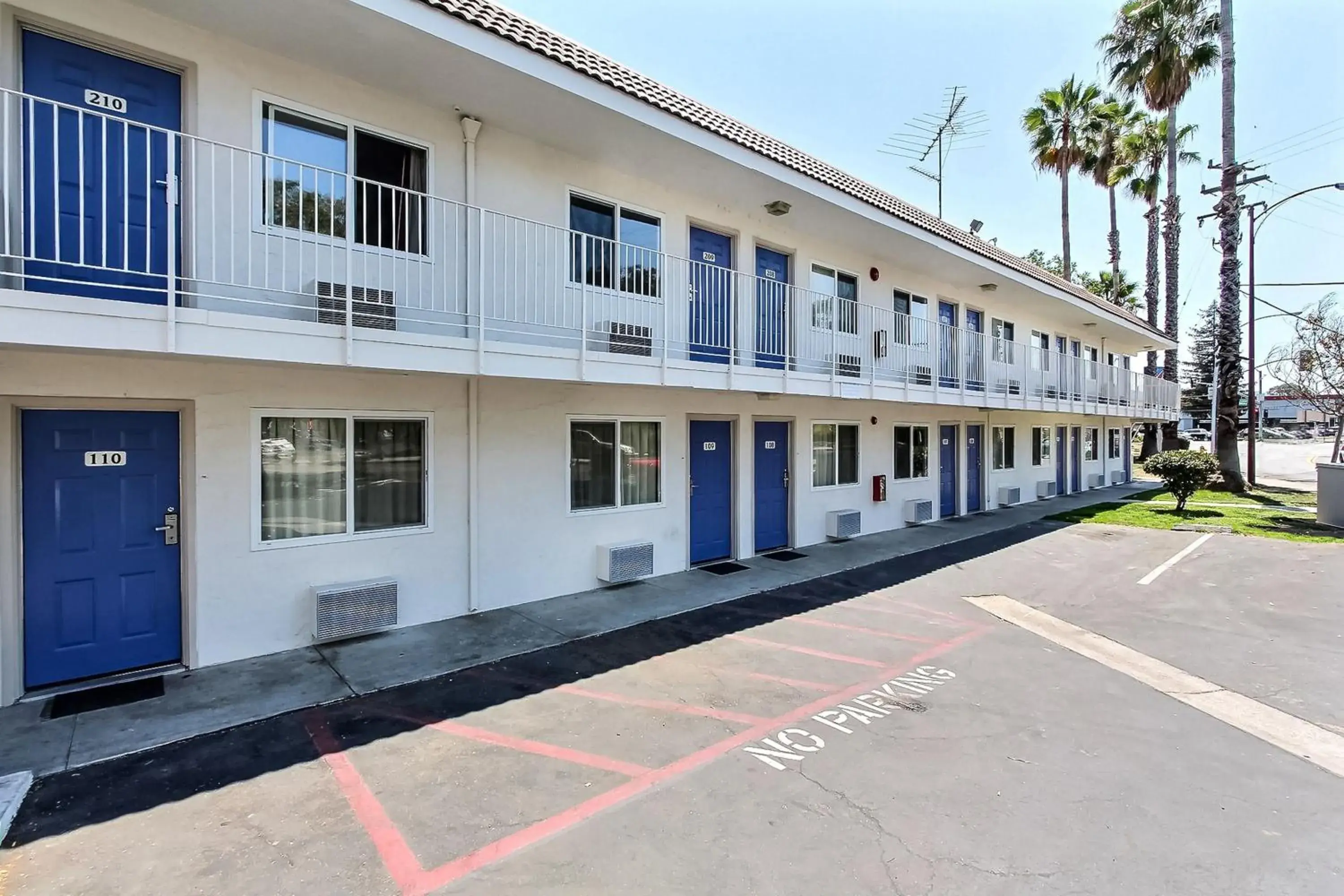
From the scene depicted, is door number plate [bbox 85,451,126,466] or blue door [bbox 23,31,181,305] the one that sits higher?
blue door [bbox 23,31,181,305]

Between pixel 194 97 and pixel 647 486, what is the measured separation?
21.3ft

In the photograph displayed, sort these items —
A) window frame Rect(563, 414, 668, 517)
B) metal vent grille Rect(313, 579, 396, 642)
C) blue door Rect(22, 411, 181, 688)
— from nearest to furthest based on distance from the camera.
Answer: blue door Rect(22, 411, 181, 688), metal vent grille Rect(313, 579, 396, 642), window frame Rect(563, 414, 668, 517)

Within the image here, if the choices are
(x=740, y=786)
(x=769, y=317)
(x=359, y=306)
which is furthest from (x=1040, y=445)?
(x=359, y=306)

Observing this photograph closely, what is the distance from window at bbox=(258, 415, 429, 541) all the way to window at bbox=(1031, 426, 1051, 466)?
61.2ft

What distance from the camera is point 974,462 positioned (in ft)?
54.3

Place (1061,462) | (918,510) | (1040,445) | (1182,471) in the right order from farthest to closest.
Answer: (1061,462) → (1040,445) → (1182,471) → (918,510)

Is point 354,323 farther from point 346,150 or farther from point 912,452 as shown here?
point 912,452

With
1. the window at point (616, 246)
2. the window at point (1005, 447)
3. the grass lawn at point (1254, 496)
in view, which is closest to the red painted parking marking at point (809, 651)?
the window at point (616, 246)

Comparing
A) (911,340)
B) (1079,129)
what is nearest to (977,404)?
(911,340)

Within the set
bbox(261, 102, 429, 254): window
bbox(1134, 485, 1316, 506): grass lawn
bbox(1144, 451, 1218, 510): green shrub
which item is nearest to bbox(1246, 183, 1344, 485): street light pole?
bbox(1134, 485, 1316, 506): grass lawn

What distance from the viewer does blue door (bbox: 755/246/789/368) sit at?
997cm

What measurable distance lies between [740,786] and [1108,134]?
3534cm

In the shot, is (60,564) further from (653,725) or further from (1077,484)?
(1077,484)

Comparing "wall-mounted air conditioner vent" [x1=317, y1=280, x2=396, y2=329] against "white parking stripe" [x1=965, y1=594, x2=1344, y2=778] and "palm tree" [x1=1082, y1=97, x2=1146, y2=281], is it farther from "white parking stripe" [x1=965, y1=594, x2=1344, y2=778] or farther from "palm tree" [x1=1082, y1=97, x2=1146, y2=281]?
"palm tree" [x1=1082, y1=97, x2=1146, y2=281]
